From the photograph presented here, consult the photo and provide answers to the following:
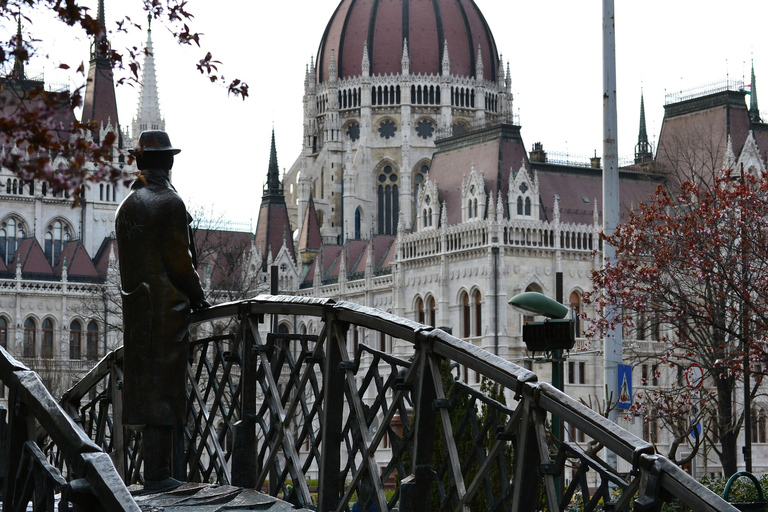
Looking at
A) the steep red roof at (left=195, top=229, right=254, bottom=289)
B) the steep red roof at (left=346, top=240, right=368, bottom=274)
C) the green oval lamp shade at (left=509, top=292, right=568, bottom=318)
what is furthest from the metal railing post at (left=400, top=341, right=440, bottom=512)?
the steep red roof at (left=346, top=240, right=368, bottom=274)

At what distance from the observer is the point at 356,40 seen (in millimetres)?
108250

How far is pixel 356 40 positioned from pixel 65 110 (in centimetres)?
10184

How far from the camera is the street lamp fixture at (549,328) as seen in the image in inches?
577

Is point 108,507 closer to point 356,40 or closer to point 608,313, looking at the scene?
point 608,313

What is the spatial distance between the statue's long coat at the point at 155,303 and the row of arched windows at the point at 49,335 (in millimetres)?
82701

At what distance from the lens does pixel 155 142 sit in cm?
1005

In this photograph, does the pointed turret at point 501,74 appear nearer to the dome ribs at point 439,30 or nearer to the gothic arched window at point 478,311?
the dome ribs at point 439,30

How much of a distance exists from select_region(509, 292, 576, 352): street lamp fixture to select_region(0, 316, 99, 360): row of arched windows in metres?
78.5

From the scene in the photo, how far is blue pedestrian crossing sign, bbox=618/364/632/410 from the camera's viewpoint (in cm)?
2005

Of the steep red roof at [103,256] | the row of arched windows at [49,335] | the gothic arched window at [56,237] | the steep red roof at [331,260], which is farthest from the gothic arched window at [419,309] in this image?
the gothic arched window at [56,237]

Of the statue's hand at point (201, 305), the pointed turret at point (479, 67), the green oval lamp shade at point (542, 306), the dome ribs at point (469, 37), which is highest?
the dome ribs at point (469, 37)

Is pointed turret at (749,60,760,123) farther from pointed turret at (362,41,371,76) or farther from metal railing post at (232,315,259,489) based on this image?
metal railing post at (232,315,259,489)

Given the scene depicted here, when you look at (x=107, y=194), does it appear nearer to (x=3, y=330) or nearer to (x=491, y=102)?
(x=3, y=330)

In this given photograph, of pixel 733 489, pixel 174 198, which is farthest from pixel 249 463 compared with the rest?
pixel 733 489
